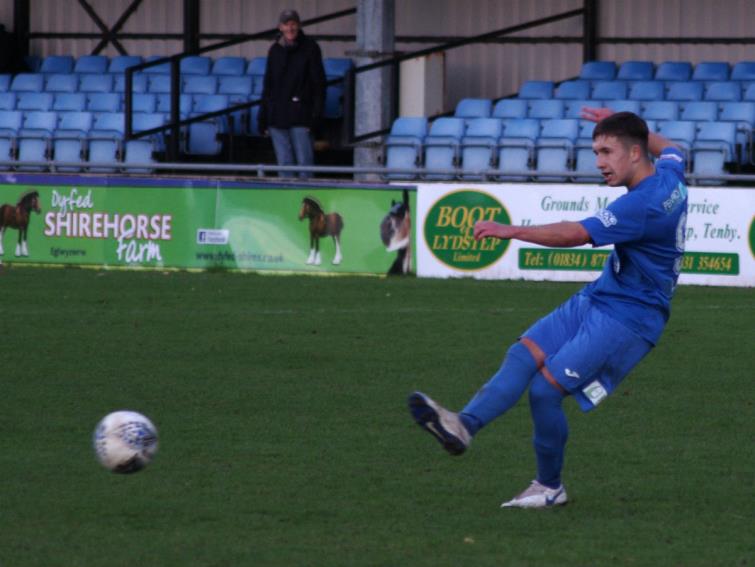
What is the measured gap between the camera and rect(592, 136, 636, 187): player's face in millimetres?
6246

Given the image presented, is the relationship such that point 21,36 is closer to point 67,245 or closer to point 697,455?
point 67,245

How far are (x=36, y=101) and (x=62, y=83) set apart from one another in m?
1.02

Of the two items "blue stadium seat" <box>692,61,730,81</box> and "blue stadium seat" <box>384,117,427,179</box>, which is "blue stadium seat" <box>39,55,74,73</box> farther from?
"blue stadium seat" <box>692,61,730,81</box>

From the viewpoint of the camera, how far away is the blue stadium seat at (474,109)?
21.9m

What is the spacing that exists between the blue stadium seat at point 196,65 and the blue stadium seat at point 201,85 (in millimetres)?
397

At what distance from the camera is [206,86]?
24328 millimetres

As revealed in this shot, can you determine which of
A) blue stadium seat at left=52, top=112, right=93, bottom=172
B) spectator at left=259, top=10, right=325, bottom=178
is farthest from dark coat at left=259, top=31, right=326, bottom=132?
A: blue stadium seat at left=52, top=112, right=93, bottom=172

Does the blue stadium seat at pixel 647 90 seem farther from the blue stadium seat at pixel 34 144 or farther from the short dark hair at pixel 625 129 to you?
the short dark hair at pixel 625 129

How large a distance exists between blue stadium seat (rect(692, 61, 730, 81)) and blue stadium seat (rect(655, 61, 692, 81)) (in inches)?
4.4

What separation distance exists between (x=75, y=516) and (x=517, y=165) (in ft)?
45.4

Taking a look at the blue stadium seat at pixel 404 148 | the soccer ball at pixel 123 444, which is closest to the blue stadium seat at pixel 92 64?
the blue stadium seat at pixel 404 148

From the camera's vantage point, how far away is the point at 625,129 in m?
6.24

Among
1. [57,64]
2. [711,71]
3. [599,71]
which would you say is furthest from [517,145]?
[57,64]

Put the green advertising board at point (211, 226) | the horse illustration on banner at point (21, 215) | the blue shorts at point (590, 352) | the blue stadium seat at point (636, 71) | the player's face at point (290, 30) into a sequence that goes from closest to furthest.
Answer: the blue shorts at point (590, 352), the green advertising board at point (211, 226), the horse illustration on banner at point (21, 215), the player's face at point (290, 30), the blue stadium seat at point (636, 71)
